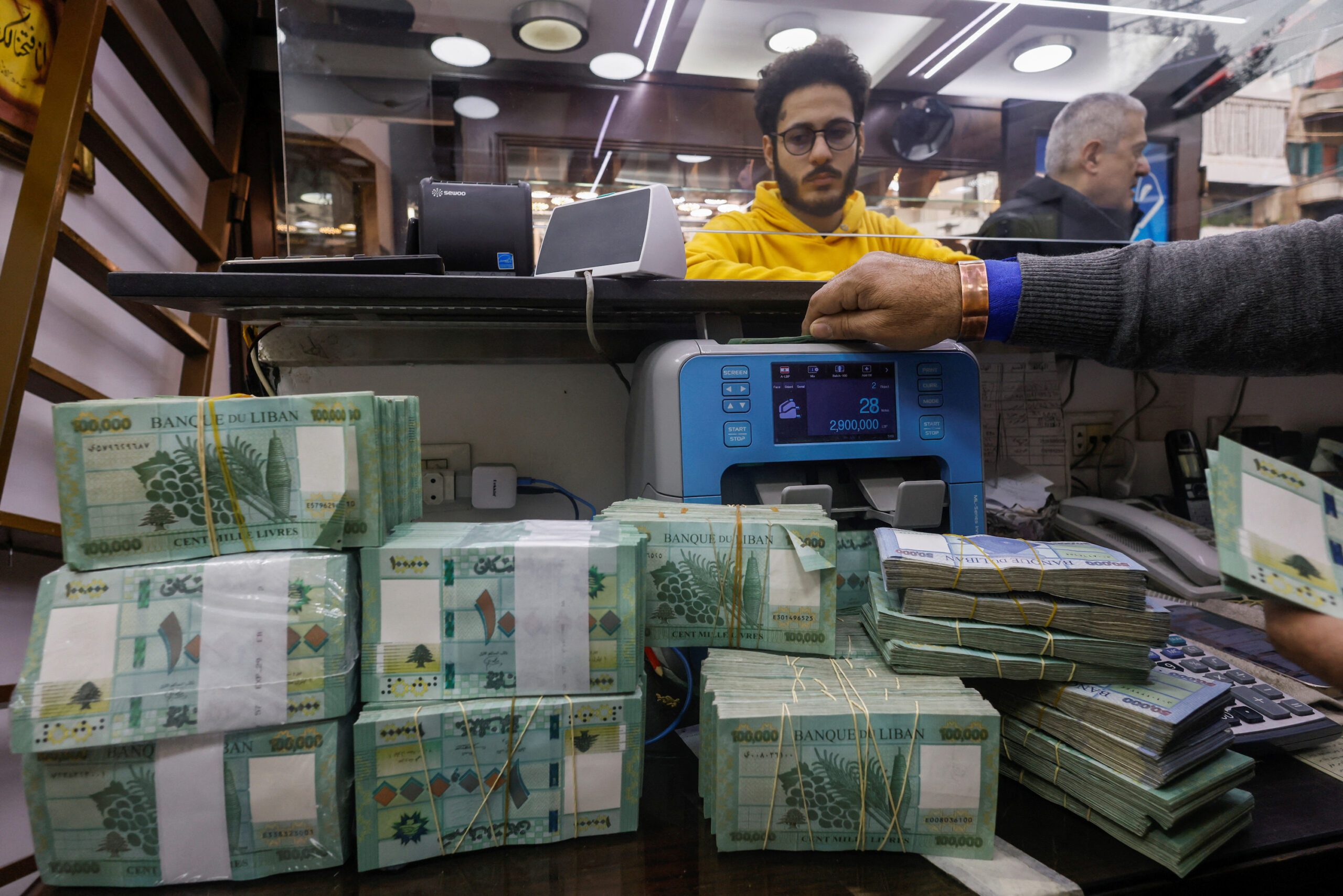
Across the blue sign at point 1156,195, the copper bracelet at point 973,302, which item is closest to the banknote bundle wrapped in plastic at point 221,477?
the copper bracelet at point 973,302

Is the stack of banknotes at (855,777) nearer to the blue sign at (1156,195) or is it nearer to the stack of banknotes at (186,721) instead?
the stack of banknotes at (186,721)

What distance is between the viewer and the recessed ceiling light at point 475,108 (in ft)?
4.96

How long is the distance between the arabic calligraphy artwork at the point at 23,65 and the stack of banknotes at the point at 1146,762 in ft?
6.64

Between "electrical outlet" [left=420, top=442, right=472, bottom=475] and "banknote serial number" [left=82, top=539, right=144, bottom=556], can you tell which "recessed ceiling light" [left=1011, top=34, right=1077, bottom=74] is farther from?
"banknote serial number" [left=82, top=539, right=144, bottom=556]

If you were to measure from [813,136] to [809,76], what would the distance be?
140mm

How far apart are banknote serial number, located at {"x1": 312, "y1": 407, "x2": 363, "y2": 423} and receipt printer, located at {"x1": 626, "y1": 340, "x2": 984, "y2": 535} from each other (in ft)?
1.22

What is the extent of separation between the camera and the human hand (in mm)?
803

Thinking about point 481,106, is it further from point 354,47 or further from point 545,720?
point 545,720

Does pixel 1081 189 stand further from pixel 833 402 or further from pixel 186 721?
pixel 186 721

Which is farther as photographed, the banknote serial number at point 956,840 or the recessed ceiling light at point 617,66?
the recessed ceiling light at point 617,66

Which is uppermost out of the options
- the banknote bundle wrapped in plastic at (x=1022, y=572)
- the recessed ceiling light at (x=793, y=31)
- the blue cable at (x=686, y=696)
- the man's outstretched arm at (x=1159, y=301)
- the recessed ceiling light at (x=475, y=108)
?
the recessed ceiling light at (x=793, y=31)

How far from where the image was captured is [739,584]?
65 centimetres

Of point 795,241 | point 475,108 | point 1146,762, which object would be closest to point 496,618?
point 1146,762

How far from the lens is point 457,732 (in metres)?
0.54
